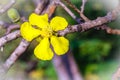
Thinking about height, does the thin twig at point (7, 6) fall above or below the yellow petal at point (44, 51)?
above

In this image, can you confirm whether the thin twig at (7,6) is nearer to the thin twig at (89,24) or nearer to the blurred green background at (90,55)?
the thin twig at (89,24)

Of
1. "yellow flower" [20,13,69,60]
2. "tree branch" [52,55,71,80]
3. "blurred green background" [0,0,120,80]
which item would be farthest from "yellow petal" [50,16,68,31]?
"blurred green background" [0,0,120,80]

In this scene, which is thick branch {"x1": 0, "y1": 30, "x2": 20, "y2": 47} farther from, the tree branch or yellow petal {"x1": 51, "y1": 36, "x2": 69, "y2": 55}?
the tree branch

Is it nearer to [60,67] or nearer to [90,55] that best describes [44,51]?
[60,67]

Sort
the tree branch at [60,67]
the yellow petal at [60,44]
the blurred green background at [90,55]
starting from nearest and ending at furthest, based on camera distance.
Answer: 1. the yellow petal at [60,44]
2. the tree branch at [60,67]
3. the blurred green background at [90,55]

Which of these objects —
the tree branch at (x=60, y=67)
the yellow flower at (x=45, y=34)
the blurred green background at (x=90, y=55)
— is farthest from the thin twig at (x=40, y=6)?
the blurred green background at (x=90, y=55)

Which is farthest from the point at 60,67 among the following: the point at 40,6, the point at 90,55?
the point at 40,6

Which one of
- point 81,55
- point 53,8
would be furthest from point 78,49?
point 53,8
